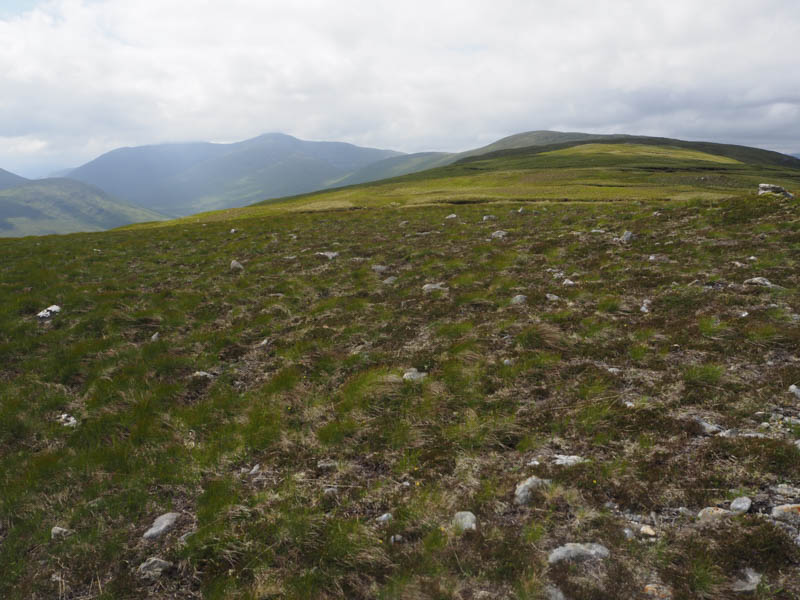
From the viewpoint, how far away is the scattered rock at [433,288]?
638 inches

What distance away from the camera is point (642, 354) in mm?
9078

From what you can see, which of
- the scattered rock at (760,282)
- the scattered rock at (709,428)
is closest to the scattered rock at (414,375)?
the scattered rock at (709,428)

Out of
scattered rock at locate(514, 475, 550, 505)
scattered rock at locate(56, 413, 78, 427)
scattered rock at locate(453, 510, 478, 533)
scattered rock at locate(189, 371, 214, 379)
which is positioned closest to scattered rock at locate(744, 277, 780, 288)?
scattered rock at locate(514, 475, 550, 505)

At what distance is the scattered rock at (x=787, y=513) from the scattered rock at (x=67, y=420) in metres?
12.9

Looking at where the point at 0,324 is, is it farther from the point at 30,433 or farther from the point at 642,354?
the point at 642,354

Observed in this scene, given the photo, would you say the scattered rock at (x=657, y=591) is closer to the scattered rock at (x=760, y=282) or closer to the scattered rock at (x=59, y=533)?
the scattered rock at (x=59, y=533)

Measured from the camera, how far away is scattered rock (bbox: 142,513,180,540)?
5867 millimetres

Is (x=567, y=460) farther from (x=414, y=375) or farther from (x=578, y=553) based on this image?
(x=414, y=375)

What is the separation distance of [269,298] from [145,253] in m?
18.7

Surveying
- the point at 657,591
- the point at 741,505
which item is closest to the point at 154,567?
the point at 657,591

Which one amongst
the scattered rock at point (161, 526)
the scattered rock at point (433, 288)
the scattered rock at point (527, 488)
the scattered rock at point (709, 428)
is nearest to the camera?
the scattered rock at point (527, 488)

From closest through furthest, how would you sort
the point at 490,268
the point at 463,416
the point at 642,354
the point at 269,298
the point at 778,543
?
the point at 778,543 < the point at 463,416 < the point at 642,354 < the point at 269,298 < the point at 490,268

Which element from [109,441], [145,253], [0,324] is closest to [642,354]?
[109,441]

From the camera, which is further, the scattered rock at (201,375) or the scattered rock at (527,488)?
the scattered rock at (201,375)
